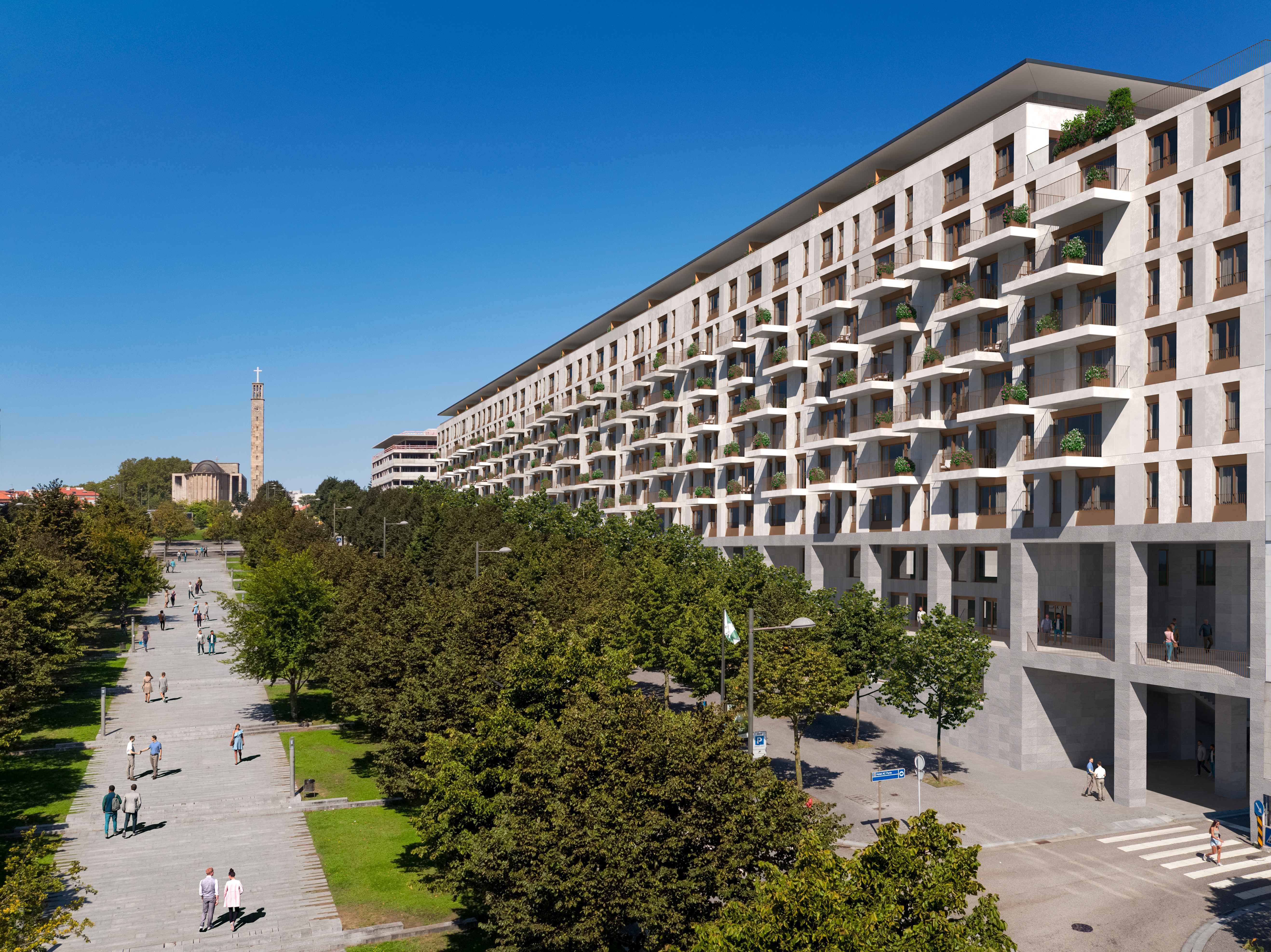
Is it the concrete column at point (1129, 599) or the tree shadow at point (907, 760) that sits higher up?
the concrete column at point (1129, 599)

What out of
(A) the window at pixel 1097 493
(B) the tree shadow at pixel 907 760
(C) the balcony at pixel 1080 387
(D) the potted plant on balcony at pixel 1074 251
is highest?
(D) the potted plant on balcony at pixel 1074 251

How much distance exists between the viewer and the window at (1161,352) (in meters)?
37.4

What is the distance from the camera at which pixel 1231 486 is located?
34625mm

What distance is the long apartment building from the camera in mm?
35531

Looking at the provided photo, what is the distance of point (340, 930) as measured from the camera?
23.4 metres

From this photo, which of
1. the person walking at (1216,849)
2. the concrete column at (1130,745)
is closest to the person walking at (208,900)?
the person walking at (1216,849)

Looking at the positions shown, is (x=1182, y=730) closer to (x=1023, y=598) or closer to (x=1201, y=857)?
(x=1023, y=598)

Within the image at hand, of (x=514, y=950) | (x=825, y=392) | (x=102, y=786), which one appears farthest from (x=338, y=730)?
(x=825, y=392)

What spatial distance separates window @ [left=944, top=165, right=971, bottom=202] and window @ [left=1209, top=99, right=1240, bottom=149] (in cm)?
1268

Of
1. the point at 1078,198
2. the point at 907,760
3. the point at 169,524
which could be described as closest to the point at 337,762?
the point at 907,760

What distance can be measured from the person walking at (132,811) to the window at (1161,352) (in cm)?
4206

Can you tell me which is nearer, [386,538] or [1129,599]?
[1129,599]

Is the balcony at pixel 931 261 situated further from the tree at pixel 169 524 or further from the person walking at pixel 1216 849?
the tree at pixel 169 524

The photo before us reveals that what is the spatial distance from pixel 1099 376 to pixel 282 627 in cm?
4102
